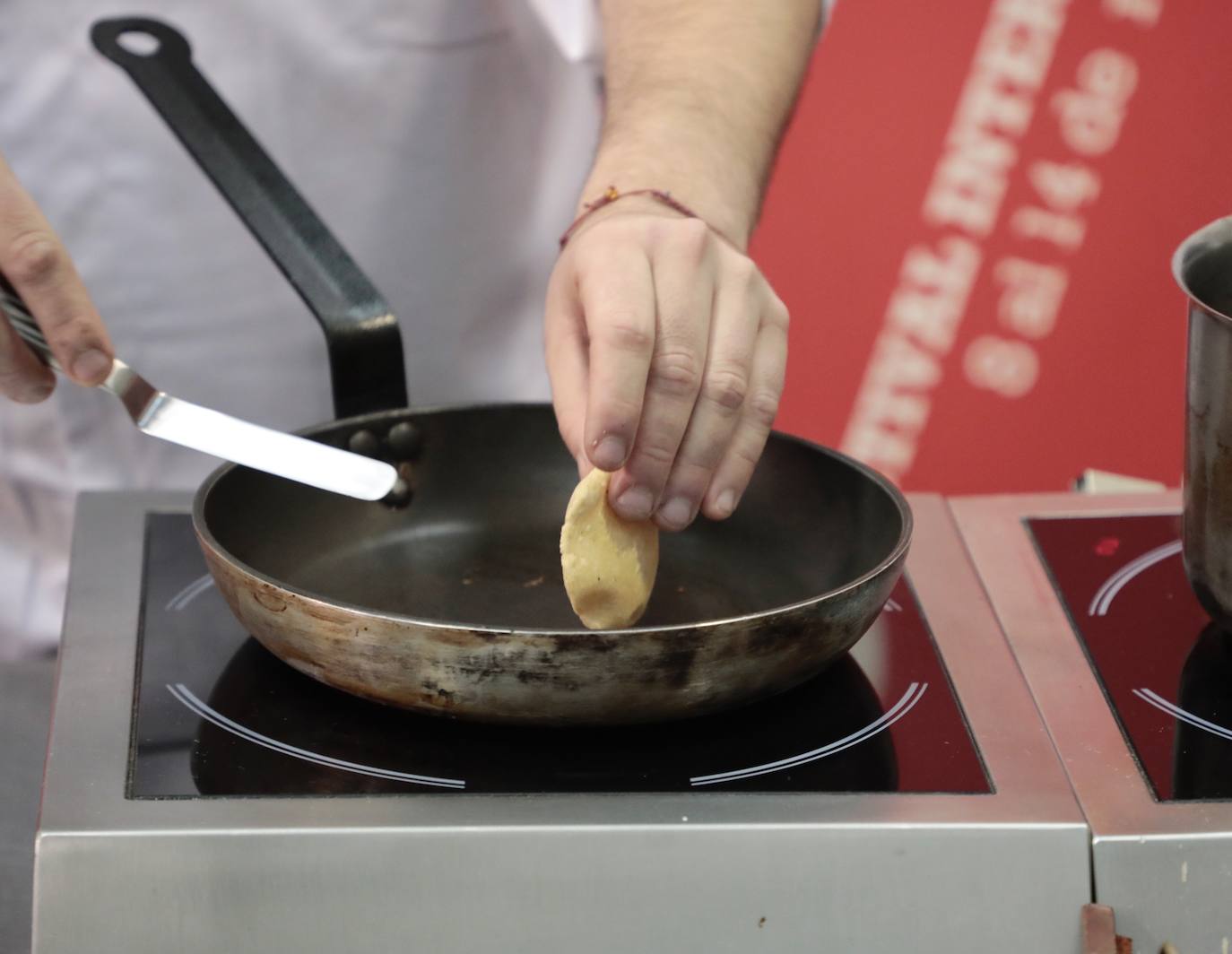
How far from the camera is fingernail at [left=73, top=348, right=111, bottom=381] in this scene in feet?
2.38

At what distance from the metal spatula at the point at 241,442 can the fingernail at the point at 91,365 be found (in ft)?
0.08

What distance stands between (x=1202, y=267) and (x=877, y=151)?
155 centimetres

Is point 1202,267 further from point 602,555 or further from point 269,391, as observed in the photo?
point 269,391

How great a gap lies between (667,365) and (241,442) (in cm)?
24

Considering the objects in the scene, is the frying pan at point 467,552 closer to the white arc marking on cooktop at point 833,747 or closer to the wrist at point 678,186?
the white arc marking on cooktop at point 833,747

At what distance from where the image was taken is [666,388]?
0.72 meters

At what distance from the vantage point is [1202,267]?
757 mm

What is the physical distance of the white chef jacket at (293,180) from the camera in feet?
3.58

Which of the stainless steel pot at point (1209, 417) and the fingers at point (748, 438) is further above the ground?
the stainless steel pot at point (1209, 417)

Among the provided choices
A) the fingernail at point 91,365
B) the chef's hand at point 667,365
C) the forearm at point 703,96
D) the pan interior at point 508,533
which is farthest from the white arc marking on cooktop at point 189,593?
the forearm at point 703,96

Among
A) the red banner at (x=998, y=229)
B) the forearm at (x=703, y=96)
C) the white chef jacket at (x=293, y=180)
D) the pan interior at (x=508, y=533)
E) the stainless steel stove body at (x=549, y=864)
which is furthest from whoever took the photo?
the red banner at (x=998, y=229)

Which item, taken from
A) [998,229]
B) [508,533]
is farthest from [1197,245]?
[998,229]

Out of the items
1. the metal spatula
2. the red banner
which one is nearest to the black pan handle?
the metal spatula

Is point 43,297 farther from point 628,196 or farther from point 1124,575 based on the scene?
point 1124,575
